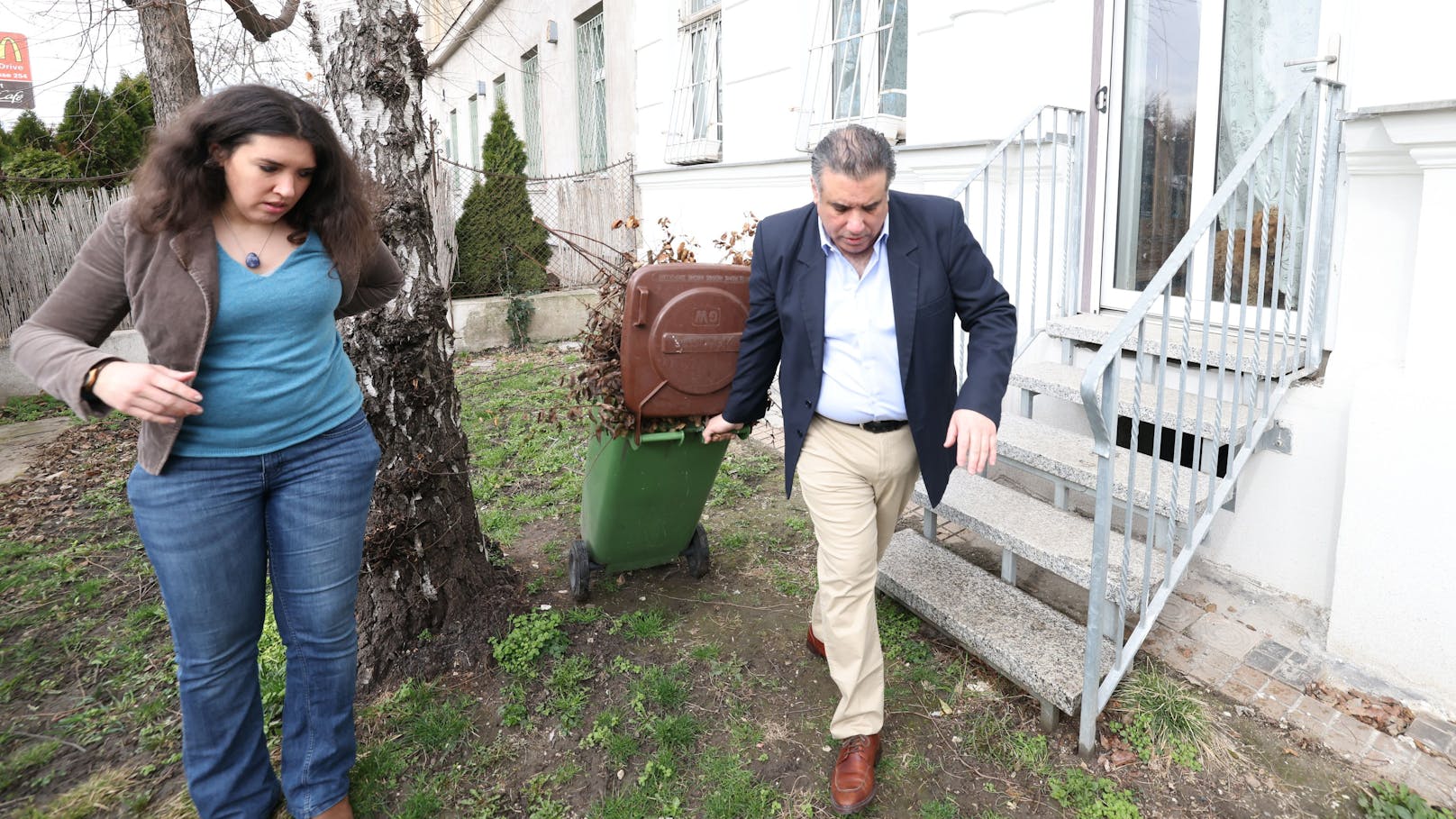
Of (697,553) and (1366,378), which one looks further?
(697,553)

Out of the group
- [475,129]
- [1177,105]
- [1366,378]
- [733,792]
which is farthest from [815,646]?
[475,129]

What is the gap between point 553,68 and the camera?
11633 mm

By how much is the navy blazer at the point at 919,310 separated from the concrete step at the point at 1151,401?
1.45 feet

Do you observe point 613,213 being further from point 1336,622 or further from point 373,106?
point 1336,622

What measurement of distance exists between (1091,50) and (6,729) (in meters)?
4.92

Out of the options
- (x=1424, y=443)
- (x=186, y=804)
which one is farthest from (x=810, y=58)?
(x=186, y=804)

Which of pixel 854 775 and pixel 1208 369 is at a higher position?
pixel 1208 369

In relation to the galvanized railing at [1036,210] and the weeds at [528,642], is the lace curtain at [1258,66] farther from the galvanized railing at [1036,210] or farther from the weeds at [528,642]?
the weeds at [528,642]

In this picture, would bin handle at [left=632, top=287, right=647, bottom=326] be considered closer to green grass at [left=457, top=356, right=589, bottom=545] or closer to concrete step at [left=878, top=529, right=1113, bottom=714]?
green grass at [left=457, top=356, right=589, bottom=545]

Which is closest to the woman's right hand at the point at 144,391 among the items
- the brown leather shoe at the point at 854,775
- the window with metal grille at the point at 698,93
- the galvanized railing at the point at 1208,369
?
the brown leather shoe at the point at 854,775

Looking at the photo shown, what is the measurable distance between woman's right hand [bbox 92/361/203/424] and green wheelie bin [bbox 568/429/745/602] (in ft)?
4.55

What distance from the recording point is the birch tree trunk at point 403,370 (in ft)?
8.84

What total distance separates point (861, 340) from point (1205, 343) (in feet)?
3.97

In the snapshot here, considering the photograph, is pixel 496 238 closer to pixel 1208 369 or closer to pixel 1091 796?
pixel 1208 369
